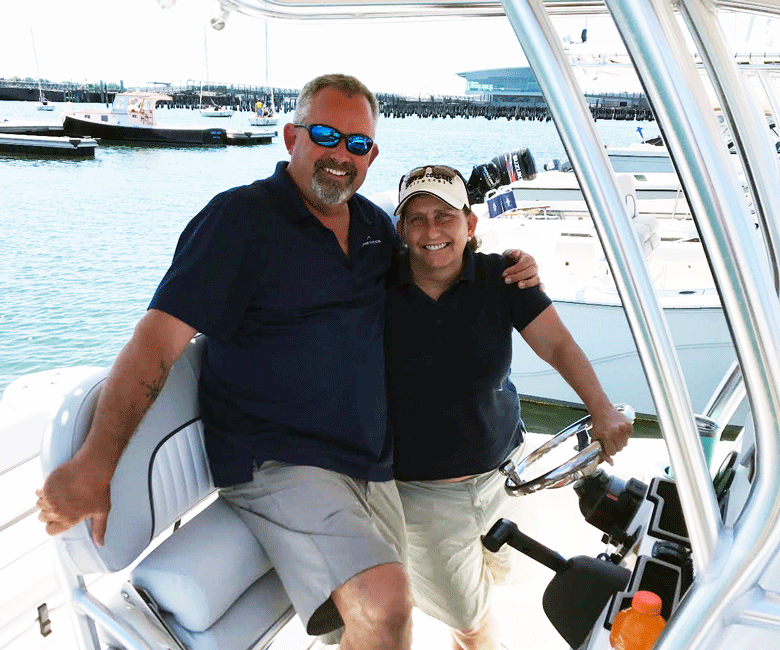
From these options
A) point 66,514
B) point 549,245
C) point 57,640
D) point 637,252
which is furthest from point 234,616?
point 549,245

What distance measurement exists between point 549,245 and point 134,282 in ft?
29.1

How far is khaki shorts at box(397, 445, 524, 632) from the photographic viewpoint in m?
1.72

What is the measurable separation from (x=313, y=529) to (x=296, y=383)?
0.32m

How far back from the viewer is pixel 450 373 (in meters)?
1.64

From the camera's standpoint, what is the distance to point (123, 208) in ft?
61.7

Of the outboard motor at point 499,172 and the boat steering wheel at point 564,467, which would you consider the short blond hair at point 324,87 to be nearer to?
the boat steering wheel at point 564,467

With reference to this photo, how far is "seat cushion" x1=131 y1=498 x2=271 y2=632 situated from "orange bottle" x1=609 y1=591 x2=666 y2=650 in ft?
2.79

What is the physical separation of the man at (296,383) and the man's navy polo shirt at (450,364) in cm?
7

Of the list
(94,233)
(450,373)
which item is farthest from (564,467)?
(94,233)

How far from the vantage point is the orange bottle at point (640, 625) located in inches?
32.9

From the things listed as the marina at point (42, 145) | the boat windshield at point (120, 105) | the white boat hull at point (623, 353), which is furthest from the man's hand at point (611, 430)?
the boat windshield at point (120, 105)

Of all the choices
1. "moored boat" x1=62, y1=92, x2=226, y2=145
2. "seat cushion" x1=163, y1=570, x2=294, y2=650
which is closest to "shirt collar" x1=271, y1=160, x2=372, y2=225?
"seat cushion" x1=163, y1=570, x2=294, y2=650

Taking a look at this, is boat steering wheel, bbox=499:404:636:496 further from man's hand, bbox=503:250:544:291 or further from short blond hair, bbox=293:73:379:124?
short blond hair, bbox=293:73:379:124

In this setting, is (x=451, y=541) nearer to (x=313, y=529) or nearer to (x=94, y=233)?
(x=313, y=529)
